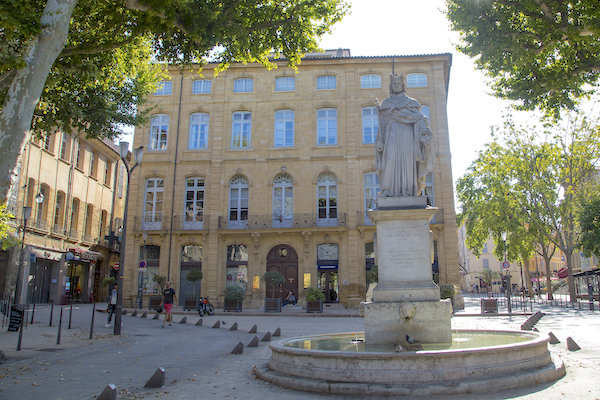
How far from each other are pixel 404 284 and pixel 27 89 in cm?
691

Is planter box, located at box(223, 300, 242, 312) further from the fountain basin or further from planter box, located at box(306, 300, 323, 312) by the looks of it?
the fountain basin

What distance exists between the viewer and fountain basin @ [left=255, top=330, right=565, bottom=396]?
5.61 m

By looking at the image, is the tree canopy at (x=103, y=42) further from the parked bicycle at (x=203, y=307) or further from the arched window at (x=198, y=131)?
the arched window at (x=198, y=131)

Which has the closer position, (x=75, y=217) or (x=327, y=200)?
(x=327, y=200)

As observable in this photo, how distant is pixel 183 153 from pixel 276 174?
6.34 meters

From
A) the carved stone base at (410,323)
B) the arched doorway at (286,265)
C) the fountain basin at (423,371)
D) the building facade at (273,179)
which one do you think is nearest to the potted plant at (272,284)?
the arched doorway at (286,265)

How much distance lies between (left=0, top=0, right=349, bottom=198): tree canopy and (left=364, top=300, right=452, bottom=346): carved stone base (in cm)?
621

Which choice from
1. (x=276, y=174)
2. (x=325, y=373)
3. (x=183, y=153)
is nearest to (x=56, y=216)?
(x=183, y=153)

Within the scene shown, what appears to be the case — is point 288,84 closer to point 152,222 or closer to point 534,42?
point 152,222

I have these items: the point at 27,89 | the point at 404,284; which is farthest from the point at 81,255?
the point at 404,284

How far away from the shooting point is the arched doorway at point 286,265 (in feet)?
93.1

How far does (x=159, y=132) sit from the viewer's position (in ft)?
101

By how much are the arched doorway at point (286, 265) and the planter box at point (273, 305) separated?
4319 millimetres

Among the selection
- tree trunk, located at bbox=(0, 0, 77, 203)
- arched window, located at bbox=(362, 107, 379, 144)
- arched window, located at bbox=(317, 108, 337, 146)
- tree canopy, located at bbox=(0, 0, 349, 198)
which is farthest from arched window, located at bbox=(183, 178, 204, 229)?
tree trunk, located at bbox=(0, 0, 77, 203)
